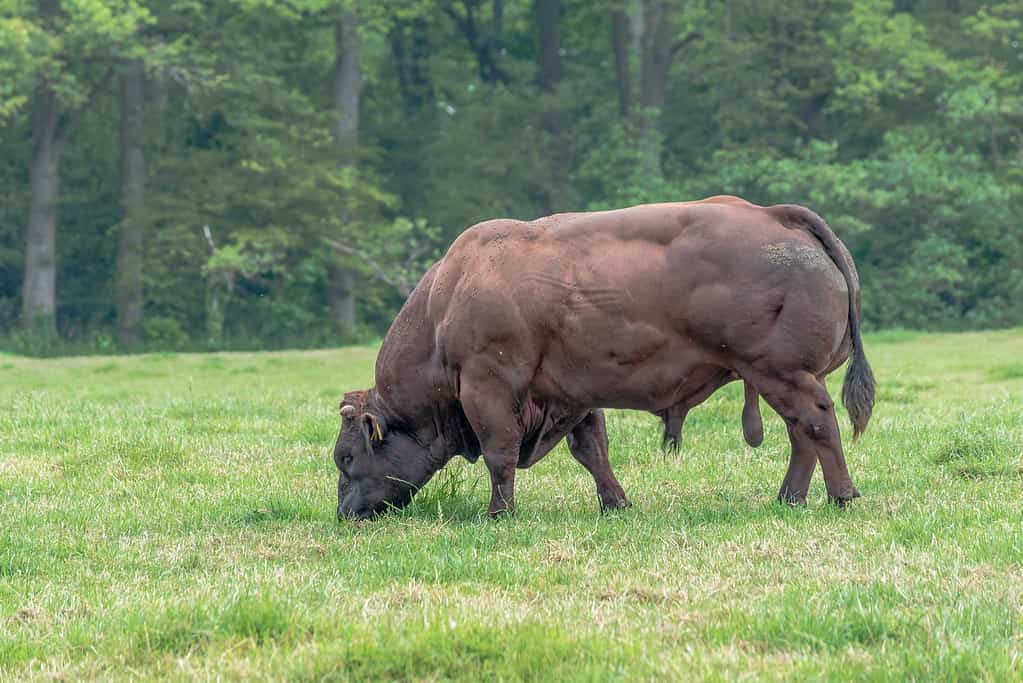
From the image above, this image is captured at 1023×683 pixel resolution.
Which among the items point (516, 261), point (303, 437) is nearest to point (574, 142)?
point (303, 437)

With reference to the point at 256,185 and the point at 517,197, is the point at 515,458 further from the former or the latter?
the point at 517,197

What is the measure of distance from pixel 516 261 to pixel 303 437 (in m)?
4.27

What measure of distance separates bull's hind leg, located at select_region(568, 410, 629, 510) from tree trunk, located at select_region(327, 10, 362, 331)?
25.0 metres

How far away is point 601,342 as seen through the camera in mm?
7391

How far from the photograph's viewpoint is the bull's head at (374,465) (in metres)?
7.93

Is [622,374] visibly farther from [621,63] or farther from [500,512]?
[621,63]

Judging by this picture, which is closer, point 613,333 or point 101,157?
point 613,333

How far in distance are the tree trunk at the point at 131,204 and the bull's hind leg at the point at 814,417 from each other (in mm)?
Result: 26217

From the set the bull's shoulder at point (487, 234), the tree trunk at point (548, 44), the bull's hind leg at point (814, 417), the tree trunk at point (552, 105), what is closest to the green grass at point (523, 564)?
the bull's hind leg at point (814, 417)

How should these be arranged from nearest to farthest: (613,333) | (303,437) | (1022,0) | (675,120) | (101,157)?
1. (613,333)
2. (303,437)
3. (1022,0)
4. (101,157)
5. (675,120)

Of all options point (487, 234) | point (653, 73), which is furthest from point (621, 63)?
point (487, 234)

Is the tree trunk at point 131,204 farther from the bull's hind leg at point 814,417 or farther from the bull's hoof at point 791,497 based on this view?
the bull's hind leg at point 814,417

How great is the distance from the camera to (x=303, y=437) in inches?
445

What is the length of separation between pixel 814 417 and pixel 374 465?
2671 mm
